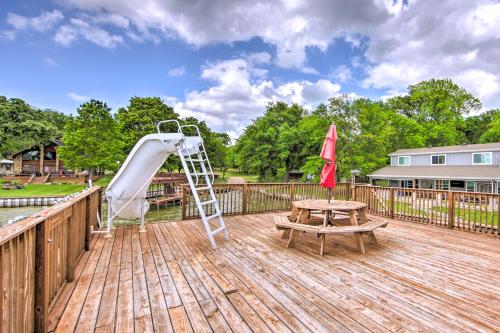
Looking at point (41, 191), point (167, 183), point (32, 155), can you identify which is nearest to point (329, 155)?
point (167, 183)

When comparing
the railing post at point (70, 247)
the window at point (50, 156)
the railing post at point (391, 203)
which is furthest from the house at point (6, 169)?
the railing post at point (391, 203)

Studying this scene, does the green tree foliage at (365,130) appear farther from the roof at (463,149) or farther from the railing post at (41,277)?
the railing post at (41,277)

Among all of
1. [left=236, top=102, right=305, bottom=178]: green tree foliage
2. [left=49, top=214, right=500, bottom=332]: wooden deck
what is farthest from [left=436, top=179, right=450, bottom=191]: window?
[left=49, top=214, right=500, bottom=332]: wooden deck

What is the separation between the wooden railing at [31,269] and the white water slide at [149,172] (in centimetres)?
158

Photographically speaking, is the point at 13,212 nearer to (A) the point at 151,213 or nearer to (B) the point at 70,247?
(A) the point at 151,213

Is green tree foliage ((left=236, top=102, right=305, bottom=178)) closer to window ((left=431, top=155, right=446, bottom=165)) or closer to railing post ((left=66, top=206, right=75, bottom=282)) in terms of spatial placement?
window ((left=431, top=155, right=446, bottom=165))

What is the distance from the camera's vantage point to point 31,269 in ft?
5.42

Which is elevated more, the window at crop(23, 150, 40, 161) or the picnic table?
the window at crop(23, 150, 40, 161)

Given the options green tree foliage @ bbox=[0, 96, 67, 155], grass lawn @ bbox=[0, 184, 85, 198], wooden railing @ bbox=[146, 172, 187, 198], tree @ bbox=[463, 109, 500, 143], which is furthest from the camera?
tree @ bbox=[463, 109, 500, 143]

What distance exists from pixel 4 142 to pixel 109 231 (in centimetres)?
3136

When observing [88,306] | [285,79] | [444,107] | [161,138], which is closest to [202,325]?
[88,306]

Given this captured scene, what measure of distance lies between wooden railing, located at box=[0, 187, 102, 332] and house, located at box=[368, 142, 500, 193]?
68.1 feet

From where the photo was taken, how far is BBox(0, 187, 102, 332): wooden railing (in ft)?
4.24

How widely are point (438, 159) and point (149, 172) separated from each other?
22.8 m
